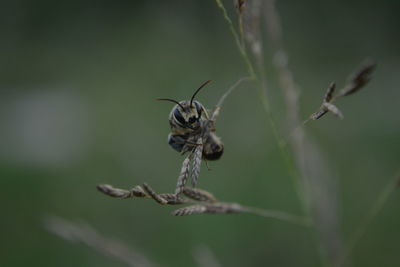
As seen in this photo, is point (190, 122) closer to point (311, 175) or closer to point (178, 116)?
point (178, 116)

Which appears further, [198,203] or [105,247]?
[105,247]

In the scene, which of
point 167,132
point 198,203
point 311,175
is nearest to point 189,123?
point 198,203

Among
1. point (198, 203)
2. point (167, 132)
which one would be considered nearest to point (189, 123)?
point (198, 203)

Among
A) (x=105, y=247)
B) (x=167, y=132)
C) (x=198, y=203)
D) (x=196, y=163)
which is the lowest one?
(x=167, y=132)

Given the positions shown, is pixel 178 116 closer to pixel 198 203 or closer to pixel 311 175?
pixel 198 203

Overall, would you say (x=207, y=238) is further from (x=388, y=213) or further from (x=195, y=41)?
(x=195, y=41)

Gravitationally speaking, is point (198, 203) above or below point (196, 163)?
below

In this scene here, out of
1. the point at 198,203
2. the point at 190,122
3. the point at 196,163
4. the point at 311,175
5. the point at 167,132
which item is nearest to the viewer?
the point at 196,163

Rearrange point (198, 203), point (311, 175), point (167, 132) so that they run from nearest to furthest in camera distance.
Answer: point (198, 203) → point (311, 175) → point (167, 132)

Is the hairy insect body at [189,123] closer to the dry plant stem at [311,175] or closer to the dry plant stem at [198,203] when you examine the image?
the dry plant stem at [198,203]

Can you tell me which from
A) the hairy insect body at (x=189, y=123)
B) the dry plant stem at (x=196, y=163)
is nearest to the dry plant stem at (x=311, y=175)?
the hairy insect body at (x=189, y=123)
